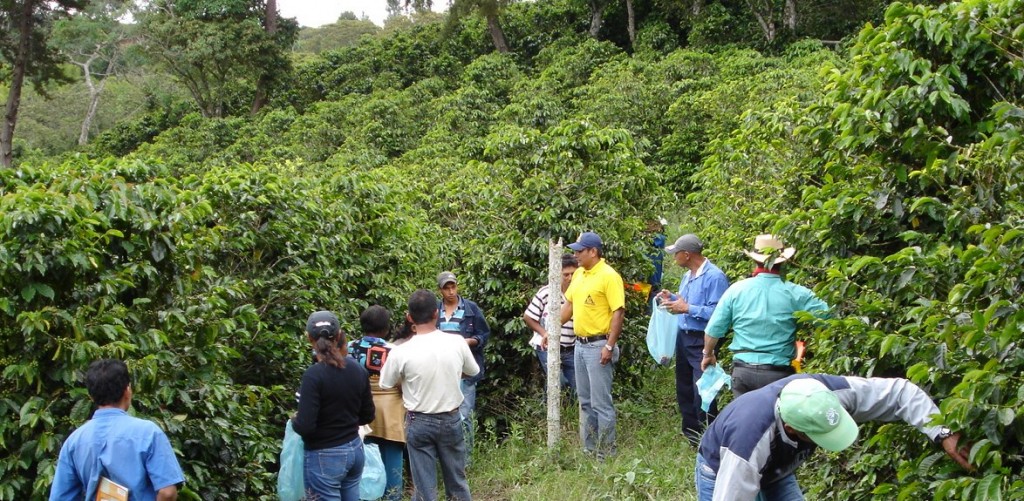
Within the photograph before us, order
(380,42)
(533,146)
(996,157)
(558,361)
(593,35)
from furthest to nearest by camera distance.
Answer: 1. (380,42)
2. (593,35)
3. (533,146)
4. (558,361)
5. (996,157)

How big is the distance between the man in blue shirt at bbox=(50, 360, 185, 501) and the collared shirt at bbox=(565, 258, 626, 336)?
3808 mm

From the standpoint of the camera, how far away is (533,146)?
9.47 metres

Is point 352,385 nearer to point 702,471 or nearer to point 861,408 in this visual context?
point 702,471

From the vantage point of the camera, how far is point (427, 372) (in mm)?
5371

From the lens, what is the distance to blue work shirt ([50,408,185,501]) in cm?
365

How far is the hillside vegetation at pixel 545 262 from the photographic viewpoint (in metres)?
3.83

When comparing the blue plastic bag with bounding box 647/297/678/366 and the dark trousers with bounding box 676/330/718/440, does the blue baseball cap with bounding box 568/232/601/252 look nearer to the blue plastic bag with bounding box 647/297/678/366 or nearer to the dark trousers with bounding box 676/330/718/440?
the blue plastic bag with bounding box 647/297/678/366

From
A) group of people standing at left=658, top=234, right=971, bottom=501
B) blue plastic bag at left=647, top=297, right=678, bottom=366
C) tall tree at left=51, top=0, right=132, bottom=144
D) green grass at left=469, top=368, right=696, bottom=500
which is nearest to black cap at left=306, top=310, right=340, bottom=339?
group of people standing at left=658, top=234, right=971, bottom=501

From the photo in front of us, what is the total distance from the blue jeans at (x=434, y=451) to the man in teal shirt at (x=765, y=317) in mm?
1805

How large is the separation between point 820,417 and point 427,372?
2651 millimetres

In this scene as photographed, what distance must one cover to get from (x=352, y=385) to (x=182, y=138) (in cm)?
2528

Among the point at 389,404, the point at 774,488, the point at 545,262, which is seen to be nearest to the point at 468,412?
the point at 389,404

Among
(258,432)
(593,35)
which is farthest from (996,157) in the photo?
(593,35)

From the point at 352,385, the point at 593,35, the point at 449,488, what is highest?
the point at 593,35
